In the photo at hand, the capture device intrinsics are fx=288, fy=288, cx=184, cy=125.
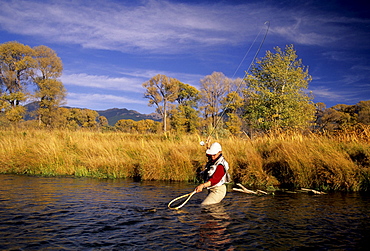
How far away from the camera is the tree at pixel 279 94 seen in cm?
2641

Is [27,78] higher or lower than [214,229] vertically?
higher

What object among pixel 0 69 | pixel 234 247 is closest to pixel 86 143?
pixel 234 247

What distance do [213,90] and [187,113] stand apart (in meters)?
6.46

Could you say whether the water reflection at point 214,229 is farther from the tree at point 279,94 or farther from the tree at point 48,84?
the tree at point 48,84

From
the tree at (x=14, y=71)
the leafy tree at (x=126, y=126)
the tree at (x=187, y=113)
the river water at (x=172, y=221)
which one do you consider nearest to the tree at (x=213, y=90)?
the tree at (x=187, y=113)

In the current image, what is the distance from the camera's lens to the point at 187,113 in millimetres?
54156

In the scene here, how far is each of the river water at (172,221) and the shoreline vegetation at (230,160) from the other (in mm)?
1268

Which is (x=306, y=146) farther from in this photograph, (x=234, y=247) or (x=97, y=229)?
(x=97, y=229)

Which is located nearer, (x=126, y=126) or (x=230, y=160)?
(x=230, y=160)

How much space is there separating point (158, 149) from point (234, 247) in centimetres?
907

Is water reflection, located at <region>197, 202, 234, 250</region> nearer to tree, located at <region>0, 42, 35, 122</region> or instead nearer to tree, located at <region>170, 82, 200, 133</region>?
tree, located at <region>0, 42, 35, 122</region>

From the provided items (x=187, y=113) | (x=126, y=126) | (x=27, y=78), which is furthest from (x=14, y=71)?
(x=187, y=113)

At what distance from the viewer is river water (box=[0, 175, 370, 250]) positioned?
5.06m

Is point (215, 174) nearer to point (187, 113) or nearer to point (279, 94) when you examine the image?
point (279, 94)
